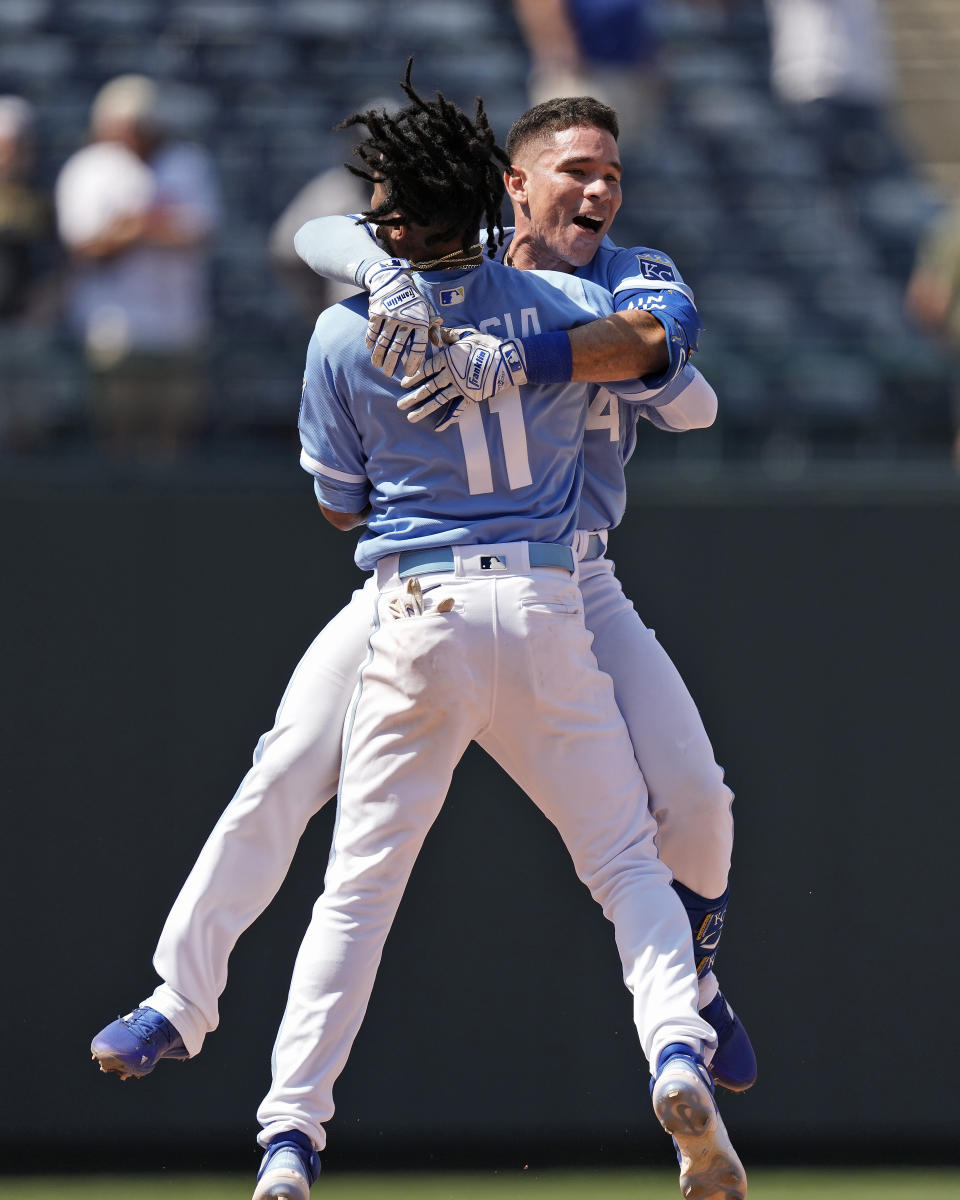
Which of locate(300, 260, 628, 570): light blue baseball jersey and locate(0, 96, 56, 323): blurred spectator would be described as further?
locate(0, 96, 56, 323): blurred spectator

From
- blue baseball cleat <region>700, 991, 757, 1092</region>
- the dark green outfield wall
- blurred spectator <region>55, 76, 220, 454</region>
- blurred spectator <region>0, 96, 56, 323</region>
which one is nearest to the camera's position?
blue baseball cleat <region>700, 991, 757, 1092</region>

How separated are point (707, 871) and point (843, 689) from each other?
1788 millimetres

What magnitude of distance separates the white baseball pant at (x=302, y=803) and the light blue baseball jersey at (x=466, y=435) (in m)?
0.27

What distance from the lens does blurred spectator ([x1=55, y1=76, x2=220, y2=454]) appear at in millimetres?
5895

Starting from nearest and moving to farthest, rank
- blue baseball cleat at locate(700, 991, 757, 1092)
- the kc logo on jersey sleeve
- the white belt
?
the white belt < the kc logo on jersey sleeve < blue baseball cleat at locate(700, 991, 757, 1092)

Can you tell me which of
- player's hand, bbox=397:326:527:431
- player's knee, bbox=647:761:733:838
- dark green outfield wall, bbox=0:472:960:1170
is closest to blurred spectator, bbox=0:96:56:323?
dark green outfield wall, bbox=0:472:960:1170

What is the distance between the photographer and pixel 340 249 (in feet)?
12.4

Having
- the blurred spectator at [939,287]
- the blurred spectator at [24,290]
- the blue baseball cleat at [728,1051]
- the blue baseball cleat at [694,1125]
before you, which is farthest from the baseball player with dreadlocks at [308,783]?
the blurred spectator at [939,287]

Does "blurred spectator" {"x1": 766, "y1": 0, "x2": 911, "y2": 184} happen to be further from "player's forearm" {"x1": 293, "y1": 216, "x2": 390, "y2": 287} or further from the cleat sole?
the cleat sole

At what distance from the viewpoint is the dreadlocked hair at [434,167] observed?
3.62 meters

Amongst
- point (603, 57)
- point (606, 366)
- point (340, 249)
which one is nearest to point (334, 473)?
point (340, 249)

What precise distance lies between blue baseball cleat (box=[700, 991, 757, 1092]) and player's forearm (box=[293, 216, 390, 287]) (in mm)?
1766

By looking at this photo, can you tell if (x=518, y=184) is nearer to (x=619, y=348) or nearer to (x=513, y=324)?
(x=513, y=324)

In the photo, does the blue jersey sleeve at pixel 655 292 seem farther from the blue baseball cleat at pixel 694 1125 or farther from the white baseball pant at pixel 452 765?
the blue baseball cleat at pixel 694 1125
